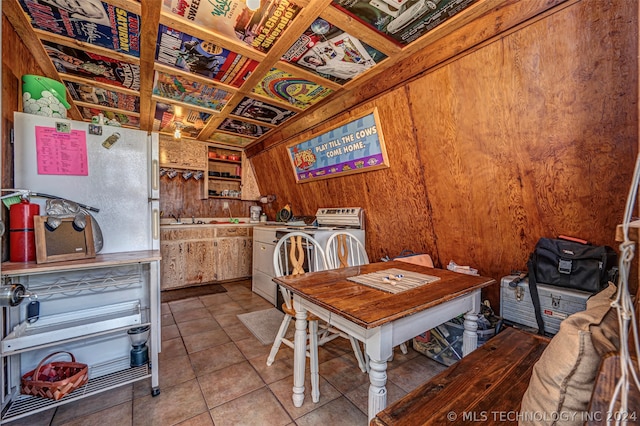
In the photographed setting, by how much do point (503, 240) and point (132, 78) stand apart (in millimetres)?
3632

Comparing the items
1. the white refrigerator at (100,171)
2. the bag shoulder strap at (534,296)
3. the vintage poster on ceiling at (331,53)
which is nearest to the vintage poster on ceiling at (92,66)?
the white refrigerator at (100,171)

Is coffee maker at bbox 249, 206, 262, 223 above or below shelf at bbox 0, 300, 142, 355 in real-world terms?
above

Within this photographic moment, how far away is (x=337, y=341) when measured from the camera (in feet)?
8.03

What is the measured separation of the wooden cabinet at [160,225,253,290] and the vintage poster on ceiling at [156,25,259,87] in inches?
97.3

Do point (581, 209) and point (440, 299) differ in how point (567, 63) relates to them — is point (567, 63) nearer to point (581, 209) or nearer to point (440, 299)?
point (581, 209)

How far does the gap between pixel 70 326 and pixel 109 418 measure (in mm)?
586

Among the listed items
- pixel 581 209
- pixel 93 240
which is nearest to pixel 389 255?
pixel 581 209

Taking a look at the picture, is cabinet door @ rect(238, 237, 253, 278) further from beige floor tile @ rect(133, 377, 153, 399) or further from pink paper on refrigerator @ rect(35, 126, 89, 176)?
pink paper on refrigerator @ rect(35, 126, 89, 176)

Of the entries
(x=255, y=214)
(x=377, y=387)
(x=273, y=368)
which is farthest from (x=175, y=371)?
(x=255, y=214)

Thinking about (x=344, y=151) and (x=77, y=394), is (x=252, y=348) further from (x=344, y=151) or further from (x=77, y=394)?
(x=344, y=151)

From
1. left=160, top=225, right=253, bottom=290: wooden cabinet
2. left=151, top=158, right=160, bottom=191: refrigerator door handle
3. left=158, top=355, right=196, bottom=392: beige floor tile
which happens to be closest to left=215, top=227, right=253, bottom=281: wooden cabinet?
left=160, top=225, right=253, bottom=290: wooden cabinet

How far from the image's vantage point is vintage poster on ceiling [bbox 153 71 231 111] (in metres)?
2.48

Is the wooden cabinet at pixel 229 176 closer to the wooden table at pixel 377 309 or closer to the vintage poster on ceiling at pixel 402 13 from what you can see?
the wooden table at pixel 377 309

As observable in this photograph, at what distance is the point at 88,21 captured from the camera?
1743mm
